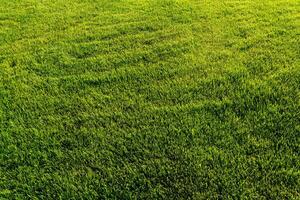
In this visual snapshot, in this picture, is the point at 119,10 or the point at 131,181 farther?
the point at 119,10

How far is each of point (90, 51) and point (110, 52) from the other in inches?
11.6

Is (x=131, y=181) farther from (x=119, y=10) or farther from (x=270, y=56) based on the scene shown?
(x=119, y=10)

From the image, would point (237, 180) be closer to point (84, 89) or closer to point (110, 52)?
point (84, 89)

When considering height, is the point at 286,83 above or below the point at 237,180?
above

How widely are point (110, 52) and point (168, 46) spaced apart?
826mm

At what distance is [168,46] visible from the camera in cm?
495

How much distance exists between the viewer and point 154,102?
401cm

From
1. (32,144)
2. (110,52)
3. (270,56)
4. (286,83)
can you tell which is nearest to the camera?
(32,144)

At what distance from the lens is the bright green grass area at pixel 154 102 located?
3197 millimetres

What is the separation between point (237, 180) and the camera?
10.2 feet

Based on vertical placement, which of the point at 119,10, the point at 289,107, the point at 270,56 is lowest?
the point at 289,107

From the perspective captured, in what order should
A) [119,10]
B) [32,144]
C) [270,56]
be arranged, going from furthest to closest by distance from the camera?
[119,10] → [270,56] → [32,144]

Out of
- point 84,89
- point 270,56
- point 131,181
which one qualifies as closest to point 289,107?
point 270,56

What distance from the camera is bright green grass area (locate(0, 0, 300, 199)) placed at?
3.20 m
